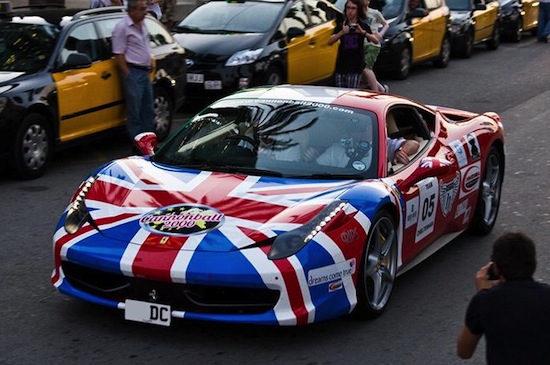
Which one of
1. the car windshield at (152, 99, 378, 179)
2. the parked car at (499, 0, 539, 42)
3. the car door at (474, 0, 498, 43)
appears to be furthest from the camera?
the parked car at (499, 0, 539, 42)

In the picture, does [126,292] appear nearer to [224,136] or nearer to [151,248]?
[151,248]

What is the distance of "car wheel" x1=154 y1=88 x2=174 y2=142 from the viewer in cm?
1287

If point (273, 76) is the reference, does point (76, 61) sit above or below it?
above

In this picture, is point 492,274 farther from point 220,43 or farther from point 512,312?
point 220,43

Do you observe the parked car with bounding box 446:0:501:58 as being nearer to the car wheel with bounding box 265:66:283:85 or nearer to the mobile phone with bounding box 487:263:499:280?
the car wheel with bounding box 265:66:283:85

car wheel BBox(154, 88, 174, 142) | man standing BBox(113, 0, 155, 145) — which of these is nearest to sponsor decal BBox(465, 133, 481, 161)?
man standing BBox(113, 0, 155, 145)

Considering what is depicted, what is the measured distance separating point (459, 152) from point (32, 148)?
14.5 feet

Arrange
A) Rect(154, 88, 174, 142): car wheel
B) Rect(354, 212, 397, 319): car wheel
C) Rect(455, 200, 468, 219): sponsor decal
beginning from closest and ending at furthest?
1. Rect(354, 212, 397, 319): car wheel
2. Rect(455, 200, 468, 219): sponsor decal
3. Rect(154, 88, 174, 142): car wheel

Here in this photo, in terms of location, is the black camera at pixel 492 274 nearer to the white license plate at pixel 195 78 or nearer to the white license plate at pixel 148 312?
the white license plate at pixel 148 312

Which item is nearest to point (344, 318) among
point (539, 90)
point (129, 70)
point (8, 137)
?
point (8, 137)

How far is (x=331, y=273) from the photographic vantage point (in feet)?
20.3

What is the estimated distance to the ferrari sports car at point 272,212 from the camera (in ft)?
19.8

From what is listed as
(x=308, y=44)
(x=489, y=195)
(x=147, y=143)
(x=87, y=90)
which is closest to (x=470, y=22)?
(x=308, y=44)

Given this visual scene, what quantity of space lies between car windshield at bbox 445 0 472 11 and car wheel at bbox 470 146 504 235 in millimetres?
13812
